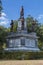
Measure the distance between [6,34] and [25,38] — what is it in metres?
9.10

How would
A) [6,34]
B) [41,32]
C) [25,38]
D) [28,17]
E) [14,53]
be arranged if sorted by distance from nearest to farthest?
[14,53]
[25,38]
[6,34]
[41,32]
[28,17]

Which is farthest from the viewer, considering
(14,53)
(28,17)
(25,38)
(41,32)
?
(28,17)

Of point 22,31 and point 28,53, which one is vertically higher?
point 22,31

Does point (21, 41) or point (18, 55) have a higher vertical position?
point (21, 41)

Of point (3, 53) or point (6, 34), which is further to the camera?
point (6, 34)

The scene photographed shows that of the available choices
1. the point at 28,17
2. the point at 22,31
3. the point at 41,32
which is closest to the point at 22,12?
the point at 22,31

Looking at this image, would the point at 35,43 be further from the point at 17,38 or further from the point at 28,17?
the point at 28,17

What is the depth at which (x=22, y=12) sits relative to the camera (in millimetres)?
62094

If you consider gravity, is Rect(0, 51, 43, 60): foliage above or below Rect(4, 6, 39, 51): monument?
below

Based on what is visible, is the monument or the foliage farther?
the monument

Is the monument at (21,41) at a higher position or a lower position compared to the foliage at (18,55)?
higher

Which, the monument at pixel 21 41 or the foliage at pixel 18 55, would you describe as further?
the monument at pixel 21 41

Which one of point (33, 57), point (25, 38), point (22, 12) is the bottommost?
point (33, 57)

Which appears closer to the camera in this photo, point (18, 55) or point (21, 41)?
point (18, 55)
